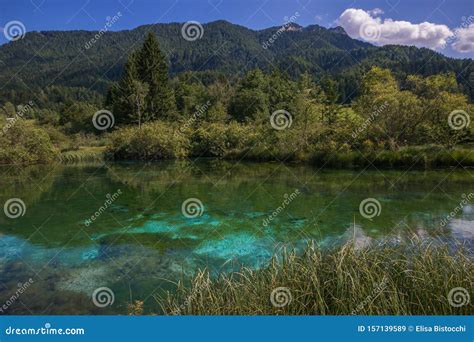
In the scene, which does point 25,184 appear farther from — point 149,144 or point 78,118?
point 78,118

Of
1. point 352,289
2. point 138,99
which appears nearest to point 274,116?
point 138,99

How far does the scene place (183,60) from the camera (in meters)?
140

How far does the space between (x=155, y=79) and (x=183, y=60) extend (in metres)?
101

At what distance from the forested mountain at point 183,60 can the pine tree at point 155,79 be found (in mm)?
7637

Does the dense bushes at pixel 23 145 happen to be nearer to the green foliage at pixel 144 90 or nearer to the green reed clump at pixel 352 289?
the green foliage at pixel 144 90

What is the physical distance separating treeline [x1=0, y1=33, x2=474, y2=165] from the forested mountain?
628 cm

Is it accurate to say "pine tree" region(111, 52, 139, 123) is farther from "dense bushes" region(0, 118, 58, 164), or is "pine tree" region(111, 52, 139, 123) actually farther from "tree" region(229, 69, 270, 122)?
"dense bushes" region(0, 118, 58, 164)

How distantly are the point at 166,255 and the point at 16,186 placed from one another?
1434 centimetres

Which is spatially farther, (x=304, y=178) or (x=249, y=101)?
(x=249, y=101)

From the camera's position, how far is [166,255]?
331 inches

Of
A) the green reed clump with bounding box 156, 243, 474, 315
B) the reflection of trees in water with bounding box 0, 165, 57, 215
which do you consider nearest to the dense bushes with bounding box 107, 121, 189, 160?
the reflection of trees in water with bounding box 0, 165, 57, 215

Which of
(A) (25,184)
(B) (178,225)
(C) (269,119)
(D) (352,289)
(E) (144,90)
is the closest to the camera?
(D) (352,289)

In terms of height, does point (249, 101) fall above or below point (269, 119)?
above

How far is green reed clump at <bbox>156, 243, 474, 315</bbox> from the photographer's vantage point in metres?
3.49
